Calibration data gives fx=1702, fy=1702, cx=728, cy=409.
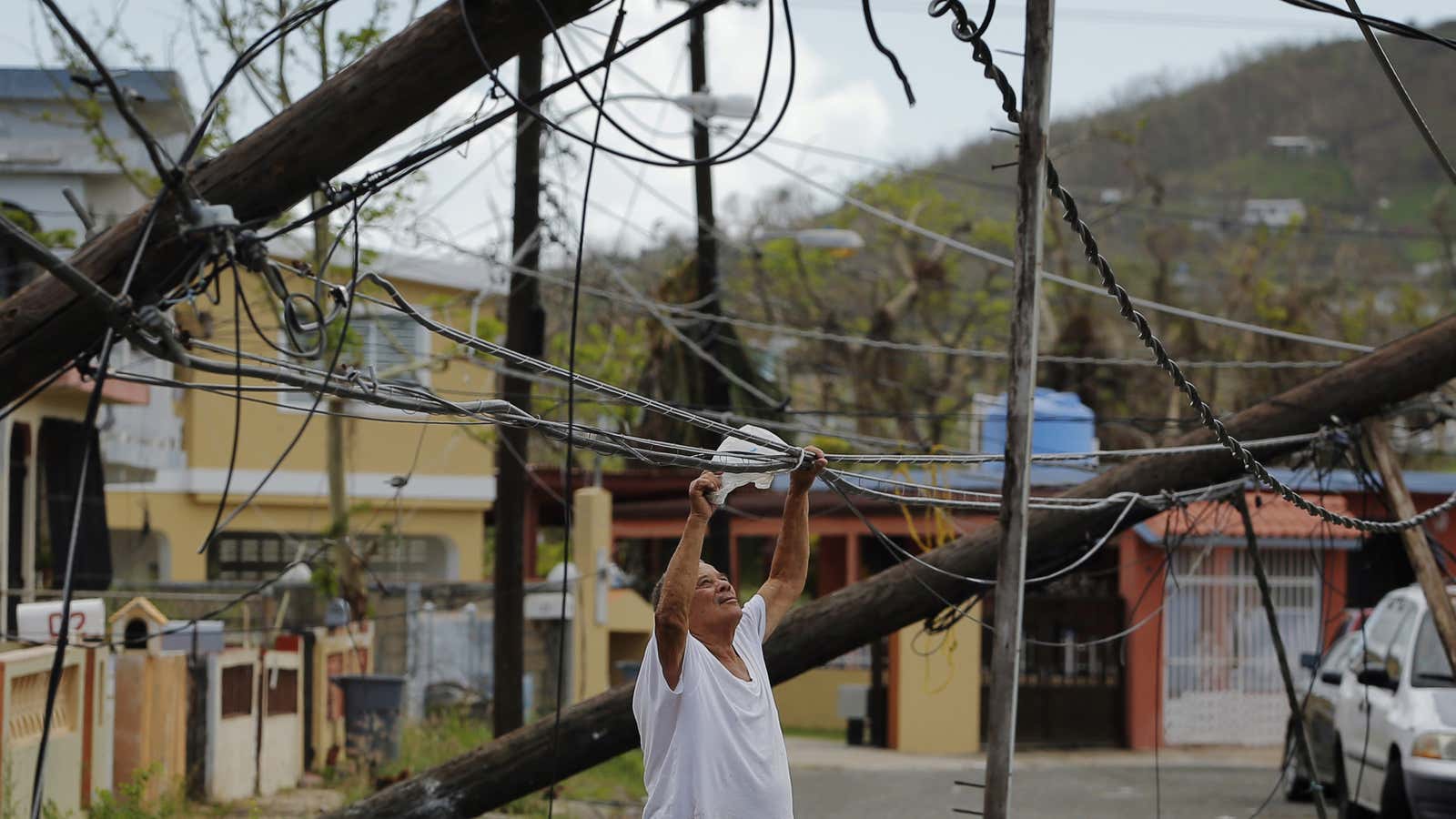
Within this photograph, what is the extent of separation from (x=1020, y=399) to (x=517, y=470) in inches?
355

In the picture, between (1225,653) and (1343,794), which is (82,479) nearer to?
(1343,794)

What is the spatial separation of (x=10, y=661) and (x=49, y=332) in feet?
19.0

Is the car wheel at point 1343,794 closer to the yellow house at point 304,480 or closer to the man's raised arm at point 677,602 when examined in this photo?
the man's raised arm at point 677,602

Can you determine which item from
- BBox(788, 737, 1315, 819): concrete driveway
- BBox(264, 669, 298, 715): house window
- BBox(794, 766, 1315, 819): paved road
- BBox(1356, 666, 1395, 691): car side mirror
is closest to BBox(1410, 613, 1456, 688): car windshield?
BBox(1356, 666, 1395, 691): car side mirror

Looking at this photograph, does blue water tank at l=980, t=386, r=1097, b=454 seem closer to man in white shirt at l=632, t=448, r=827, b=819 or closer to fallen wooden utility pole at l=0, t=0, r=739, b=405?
man in white shirt at l=632, t=448, r=827, b=819

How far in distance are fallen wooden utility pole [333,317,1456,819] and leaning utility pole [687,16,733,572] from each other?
5.75 m

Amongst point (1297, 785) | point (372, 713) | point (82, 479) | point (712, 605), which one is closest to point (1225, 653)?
point (1297, 785)

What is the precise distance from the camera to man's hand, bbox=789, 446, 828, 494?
6168 mm

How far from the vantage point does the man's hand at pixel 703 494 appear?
546 cm

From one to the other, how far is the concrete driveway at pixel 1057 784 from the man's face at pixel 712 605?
369 inches

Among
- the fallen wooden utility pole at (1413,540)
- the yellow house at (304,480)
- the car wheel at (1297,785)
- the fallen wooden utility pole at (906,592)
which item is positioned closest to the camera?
the fallen wooden utility pole at (906,592)

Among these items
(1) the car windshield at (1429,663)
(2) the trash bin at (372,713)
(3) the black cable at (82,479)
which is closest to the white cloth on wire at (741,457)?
(3) the black cable at (82,479)

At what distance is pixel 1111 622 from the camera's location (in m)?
22.5

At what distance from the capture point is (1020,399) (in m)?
5.17
